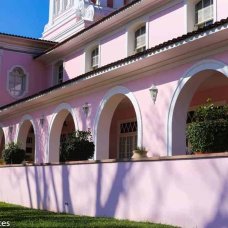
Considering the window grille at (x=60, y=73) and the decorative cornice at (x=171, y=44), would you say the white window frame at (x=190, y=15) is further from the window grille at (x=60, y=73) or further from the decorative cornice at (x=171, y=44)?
the window grille at (x=60, y=73)

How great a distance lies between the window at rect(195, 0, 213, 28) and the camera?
13958 millimetres

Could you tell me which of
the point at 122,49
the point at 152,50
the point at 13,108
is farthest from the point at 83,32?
the point at 152,50

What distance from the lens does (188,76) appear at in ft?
37.9

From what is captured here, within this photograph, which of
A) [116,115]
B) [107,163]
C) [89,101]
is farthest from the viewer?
[116,115]

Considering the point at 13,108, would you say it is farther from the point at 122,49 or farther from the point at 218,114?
the point at 218,114

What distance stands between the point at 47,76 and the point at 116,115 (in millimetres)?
7098

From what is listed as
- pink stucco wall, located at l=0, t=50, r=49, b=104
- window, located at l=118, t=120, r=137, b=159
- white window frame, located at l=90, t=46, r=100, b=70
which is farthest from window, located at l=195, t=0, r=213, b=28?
pink stucco wall, located at l=0, t=50, r=49, b=104

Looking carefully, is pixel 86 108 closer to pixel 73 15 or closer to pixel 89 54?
pixel 89 54

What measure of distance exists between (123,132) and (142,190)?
31.7 feet

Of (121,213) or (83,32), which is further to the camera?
(83,32)

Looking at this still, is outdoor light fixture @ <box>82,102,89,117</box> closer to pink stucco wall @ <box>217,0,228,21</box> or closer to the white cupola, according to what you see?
pink stucco wall @ <box>217,0,228,21</box>

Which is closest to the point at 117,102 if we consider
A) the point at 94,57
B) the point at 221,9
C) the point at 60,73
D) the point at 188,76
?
the point at 188,76

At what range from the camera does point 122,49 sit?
17938 mm

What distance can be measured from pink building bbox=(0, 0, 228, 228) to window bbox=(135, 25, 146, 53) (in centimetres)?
5
